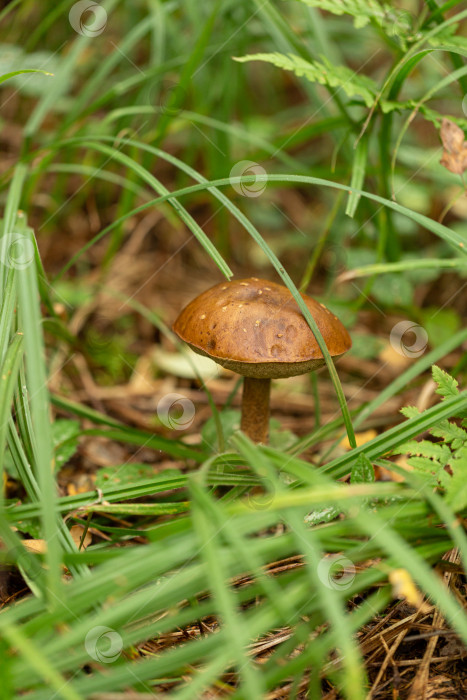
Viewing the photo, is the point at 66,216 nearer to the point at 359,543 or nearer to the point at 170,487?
the point at 170,487

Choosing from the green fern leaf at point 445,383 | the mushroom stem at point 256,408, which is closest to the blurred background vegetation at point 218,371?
the green fern leaf at point 445,383

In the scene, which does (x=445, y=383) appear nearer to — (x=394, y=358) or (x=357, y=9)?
(x=357, y=9)

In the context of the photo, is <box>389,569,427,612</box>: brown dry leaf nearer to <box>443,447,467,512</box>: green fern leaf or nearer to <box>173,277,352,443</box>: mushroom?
<box>443,447,467,512</box>: green fern leaf

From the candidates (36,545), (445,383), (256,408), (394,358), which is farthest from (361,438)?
(36,545)

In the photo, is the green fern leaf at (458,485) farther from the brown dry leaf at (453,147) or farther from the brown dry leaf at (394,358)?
the brown dry leaf at (394,358)

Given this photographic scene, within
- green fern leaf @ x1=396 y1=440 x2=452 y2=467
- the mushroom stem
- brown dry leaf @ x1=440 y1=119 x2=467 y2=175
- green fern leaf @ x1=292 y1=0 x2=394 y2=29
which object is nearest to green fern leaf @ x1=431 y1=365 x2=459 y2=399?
green fern leaf @ x1=396 y1=440 x2=452 y2=467

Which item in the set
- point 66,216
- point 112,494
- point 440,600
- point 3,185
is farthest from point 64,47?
point 440,600
